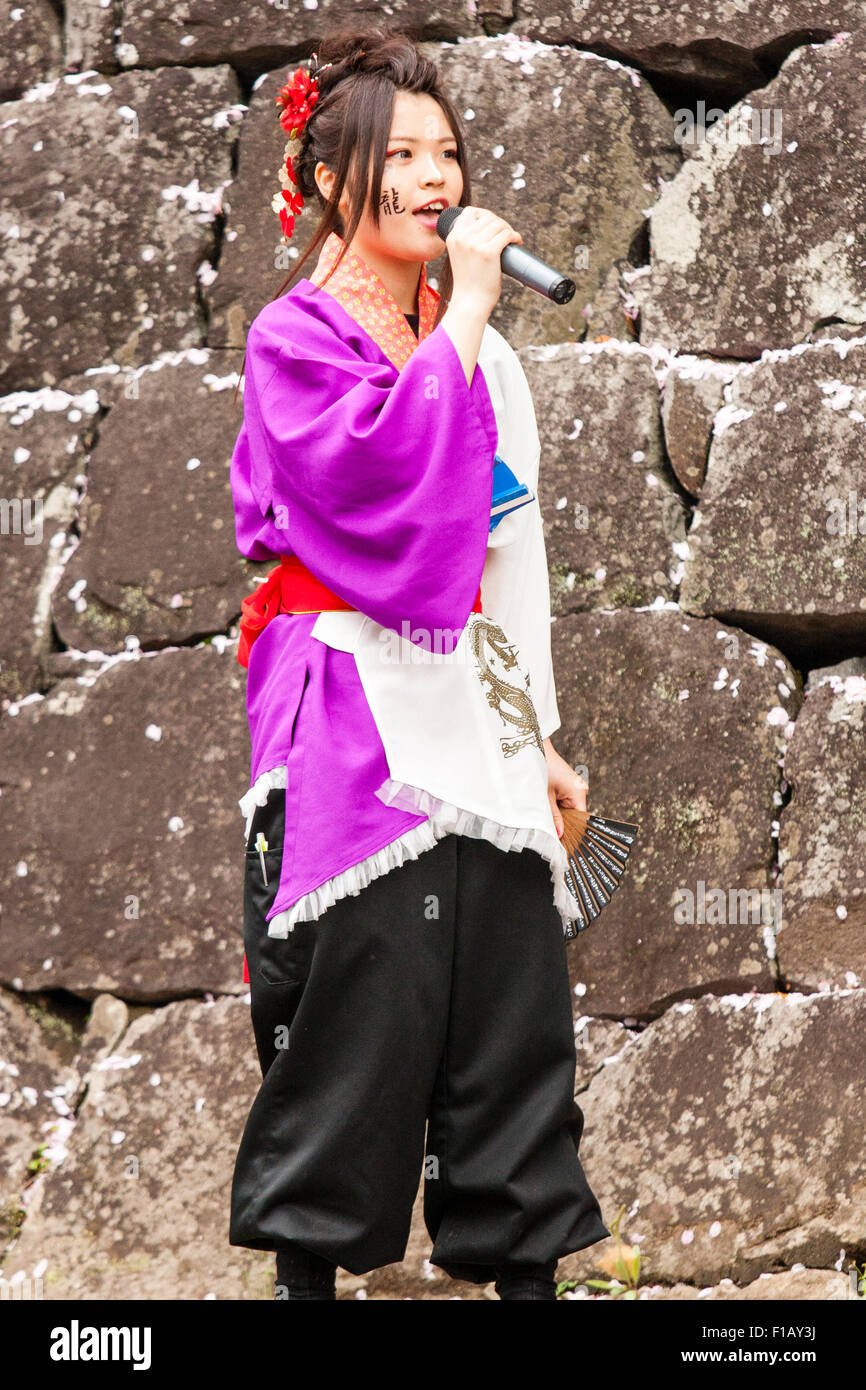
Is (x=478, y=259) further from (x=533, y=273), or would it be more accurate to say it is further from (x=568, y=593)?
(x=568, y=593)

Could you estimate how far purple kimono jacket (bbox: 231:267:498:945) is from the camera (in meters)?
1.66

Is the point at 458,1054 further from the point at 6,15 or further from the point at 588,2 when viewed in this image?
the point at 6,15

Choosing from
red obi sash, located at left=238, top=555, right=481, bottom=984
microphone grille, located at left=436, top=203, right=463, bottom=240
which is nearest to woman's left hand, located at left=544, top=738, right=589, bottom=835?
Result: red obi sash, located at left=238, top=555, right=481, bottom=984

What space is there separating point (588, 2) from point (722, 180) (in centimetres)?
45

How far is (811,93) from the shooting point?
2674 millimetres

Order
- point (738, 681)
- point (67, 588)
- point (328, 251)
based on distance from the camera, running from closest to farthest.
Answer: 1. point (328, 251)
2. point (738, 681)
3. point (67, 588)

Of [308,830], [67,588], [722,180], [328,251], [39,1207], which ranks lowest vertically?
[39,1207]

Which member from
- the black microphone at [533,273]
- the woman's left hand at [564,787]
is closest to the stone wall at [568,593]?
the woman's left hand at [564,787]

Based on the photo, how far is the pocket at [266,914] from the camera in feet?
5.79

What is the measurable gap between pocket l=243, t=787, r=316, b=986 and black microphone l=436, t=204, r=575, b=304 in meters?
0.70

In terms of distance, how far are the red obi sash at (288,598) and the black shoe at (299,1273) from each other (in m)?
0.35

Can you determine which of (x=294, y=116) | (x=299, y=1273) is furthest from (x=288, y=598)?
(x=299, y=1273)

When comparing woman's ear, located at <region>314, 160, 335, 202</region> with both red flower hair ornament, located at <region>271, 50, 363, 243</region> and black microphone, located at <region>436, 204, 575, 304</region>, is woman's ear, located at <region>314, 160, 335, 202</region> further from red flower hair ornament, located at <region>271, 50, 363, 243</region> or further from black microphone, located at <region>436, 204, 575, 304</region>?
black microphone, located at <region>436, 204, 575, 304</region>

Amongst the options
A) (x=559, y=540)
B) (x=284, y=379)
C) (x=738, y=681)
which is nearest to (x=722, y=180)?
(x=559, y=540)
